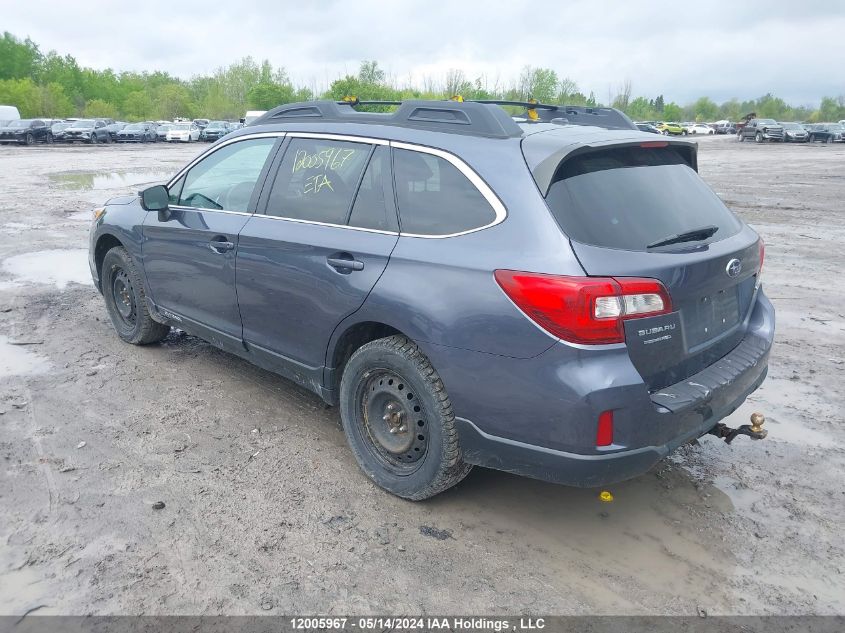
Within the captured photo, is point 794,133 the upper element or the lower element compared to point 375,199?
upper

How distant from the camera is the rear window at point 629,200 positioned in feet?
9.30

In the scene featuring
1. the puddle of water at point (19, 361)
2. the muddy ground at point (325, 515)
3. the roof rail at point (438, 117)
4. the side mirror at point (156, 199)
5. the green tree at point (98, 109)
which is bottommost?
the muddy ground at point (325, 515)

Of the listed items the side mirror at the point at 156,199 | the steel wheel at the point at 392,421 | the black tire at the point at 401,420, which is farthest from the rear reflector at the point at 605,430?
the side mirror at the point at 156,199

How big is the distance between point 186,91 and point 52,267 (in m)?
105

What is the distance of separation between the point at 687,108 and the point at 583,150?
15817cm

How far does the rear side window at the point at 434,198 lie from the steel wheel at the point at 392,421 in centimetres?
78

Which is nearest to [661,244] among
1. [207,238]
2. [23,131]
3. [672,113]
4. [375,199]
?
[375,199]

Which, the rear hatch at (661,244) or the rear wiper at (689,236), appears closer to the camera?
the rear hatch at (661,244)

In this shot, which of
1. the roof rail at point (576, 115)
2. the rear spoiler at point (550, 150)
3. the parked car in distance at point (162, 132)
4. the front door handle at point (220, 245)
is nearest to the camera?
the rear spoiler at point (550, 150)

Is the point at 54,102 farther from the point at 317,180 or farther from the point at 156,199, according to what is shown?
the point at 317,180

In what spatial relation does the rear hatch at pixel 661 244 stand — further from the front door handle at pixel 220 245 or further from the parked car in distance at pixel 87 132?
the parked car in distance at pixel 87 132

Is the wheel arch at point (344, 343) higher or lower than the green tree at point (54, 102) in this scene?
lower

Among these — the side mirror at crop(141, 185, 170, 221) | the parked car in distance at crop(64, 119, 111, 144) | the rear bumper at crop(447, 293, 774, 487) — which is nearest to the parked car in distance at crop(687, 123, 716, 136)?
the parked car in distance at crop(64, 119, 111, 144)

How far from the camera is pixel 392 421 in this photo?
134 inches
